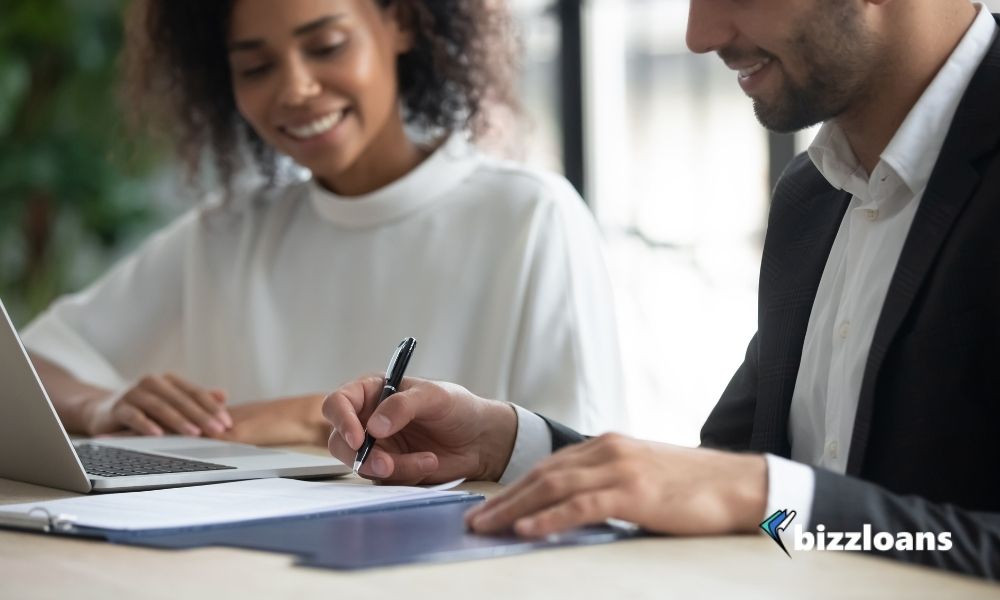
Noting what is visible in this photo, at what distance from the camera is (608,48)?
454 cm

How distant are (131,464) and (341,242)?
1.02m

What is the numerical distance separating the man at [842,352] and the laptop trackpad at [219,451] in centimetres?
29

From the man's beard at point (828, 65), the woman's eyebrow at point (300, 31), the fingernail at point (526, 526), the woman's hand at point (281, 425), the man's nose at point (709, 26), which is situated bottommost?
the woman's hand at point (281, 425)

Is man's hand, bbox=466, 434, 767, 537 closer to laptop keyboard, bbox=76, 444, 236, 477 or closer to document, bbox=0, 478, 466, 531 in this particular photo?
document, bbox=0, 478, 466, 531

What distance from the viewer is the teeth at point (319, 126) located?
8.02ft

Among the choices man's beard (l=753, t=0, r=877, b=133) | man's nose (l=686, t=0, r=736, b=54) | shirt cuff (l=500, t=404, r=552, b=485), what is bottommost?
shirt cuff (l=500, t=404, r=552, b=485)

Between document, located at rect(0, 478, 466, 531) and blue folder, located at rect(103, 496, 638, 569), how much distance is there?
0.5 inches

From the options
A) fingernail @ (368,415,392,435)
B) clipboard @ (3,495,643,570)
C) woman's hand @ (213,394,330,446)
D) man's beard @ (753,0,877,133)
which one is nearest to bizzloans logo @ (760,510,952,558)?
clipboard @ (3,495,643,570)

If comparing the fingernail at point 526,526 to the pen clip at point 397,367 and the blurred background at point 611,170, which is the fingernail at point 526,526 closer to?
the pen clip at point 397,367

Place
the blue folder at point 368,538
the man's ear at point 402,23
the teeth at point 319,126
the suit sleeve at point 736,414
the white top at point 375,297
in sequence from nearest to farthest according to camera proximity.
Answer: the blue folder at point 368,538
the suit sleeve at point 736,414
the white top at point 375,297
the teeth at point 319,126
the man's ear at point 402,23

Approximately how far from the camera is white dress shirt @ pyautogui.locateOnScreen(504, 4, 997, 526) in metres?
1.37

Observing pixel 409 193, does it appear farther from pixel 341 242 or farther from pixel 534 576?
pixel 534 576

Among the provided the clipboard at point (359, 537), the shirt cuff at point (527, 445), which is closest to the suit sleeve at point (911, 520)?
the clipboard at point (359, 537)

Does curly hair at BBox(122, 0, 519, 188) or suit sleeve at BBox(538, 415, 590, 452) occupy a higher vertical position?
curly hair at BBox(122, 0, 519, 188)
